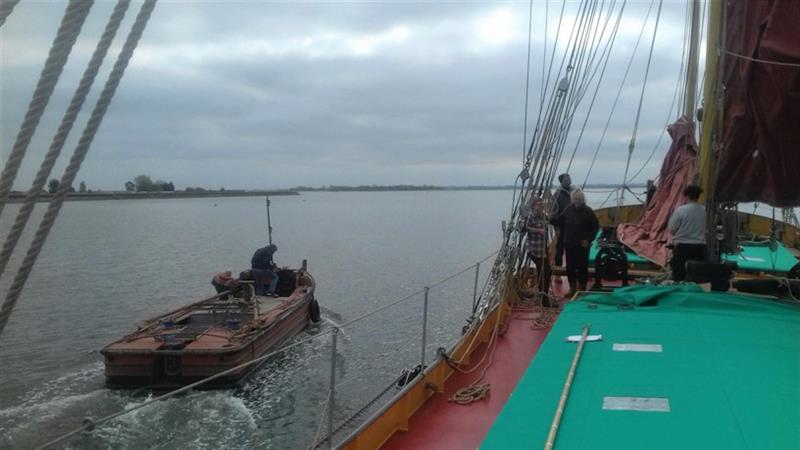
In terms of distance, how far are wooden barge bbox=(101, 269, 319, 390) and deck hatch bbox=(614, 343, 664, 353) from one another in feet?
36.8

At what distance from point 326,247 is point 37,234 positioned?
158ft

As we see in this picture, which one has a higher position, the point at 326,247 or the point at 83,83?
the point at 83,83

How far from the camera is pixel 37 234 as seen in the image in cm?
267

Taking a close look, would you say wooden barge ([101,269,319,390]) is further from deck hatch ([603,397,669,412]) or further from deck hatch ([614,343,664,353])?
deck hatch ([603,397,669,412])

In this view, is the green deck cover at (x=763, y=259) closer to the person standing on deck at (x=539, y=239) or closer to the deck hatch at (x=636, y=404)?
the person standing on deck at (x=539, y=239)

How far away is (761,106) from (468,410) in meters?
4.20

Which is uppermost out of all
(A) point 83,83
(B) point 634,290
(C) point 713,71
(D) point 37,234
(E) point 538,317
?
(C) point 713,71

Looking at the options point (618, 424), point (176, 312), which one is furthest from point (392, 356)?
point (618, 424)

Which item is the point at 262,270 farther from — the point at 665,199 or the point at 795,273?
the point at 795,273

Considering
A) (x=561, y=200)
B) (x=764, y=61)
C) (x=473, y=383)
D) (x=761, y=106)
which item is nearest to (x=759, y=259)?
(x=561, y=200)

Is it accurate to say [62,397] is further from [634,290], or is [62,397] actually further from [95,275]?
[95,275]

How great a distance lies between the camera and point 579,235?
933 centimetres

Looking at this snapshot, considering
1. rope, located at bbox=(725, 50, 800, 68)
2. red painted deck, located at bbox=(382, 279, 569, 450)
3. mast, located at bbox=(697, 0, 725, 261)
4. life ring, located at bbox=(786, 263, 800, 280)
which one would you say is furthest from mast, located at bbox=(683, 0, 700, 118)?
red painted deck, located at bbox=(382, 279, 569, 450)

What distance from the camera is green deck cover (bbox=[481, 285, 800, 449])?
361 cm
